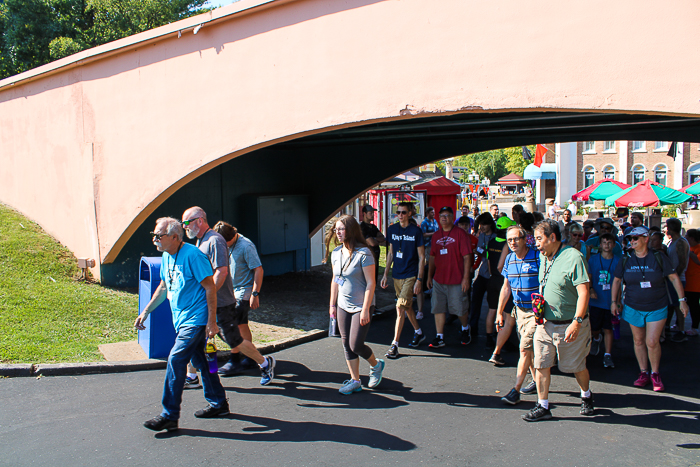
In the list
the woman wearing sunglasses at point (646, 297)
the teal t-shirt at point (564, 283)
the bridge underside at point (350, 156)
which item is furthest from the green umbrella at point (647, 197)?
the teal t-shirt at point (564, 283)

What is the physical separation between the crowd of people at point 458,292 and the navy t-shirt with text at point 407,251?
0.6 inches

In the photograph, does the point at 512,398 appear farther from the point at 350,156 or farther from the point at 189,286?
the point at 350,156

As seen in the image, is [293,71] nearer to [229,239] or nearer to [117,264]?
[229,239]

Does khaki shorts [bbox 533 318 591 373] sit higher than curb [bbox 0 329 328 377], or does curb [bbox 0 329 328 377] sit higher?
khaki shorts [bbox 533 318 591 373]

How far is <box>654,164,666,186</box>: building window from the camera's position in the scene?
41.8 metres

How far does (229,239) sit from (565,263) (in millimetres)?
3485

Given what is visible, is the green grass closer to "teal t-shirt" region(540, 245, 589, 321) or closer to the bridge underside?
the bridge underside

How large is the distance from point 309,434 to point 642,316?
3666 millimetres

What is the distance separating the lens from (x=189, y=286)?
459cm

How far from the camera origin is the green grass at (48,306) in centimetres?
655

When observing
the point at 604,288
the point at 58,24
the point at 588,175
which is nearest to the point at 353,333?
the point at 604,288

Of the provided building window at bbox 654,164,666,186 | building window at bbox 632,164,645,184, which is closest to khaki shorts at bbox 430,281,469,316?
building window at bbox 654,164,666,186

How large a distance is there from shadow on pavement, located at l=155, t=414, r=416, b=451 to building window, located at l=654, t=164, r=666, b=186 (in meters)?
44.4

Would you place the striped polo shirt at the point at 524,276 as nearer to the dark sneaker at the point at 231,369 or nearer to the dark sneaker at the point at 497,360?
the dark sneaker at the point at 497,360
